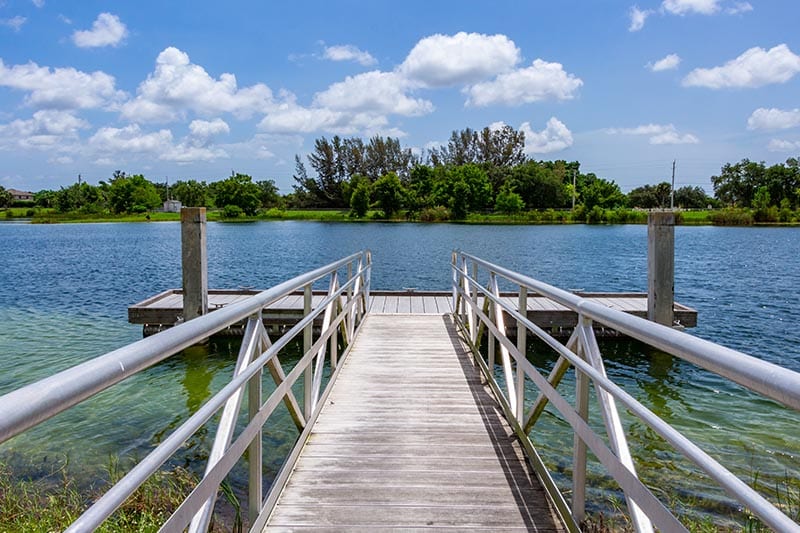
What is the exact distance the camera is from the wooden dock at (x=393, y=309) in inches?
368

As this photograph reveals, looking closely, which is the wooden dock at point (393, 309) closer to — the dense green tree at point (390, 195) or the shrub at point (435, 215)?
the shrub at point (435, 215)

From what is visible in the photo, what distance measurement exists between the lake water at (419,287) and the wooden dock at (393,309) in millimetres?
673

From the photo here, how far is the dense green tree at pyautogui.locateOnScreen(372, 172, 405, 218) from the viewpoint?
82000 mm

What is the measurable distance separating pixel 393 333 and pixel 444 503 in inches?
188

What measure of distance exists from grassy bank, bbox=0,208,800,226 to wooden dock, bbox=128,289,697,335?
2015 inches

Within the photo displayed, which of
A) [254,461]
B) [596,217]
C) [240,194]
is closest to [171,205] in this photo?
[240,194]

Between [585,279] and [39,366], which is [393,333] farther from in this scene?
[585,279]

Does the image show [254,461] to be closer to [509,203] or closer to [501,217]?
Result: [501,217]

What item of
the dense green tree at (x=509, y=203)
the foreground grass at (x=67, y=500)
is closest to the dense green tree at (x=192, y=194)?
the dense green tree at (x=509, y=203)

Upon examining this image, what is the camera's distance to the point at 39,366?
9.71 meters

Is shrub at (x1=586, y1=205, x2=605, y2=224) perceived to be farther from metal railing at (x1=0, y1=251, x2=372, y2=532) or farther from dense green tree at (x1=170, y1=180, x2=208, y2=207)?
metal railing at (x1=0, y1=251, x2=372, y2=532)

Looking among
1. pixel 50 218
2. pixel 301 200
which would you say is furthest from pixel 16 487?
pixel 301 200

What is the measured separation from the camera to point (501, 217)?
7544cm

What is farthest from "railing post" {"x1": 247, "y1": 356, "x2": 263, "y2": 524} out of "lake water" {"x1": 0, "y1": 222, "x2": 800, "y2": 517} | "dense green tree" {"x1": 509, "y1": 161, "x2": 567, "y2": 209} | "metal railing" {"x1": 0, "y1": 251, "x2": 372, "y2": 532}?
"dense green tree" {"x1": 509, "y1": 161, "x2": 567, "y2": 209}
